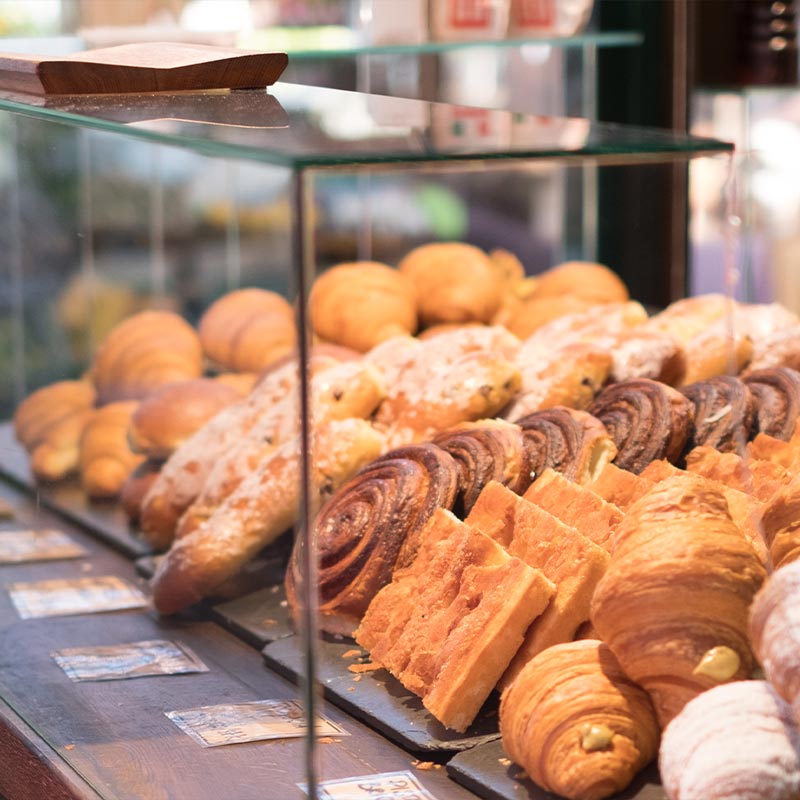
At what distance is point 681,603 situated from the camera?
0.75 m

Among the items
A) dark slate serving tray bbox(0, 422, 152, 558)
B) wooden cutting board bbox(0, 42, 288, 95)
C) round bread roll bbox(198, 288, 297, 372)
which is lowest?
dark slate serving tray bbox(0, 422, 152, 558)

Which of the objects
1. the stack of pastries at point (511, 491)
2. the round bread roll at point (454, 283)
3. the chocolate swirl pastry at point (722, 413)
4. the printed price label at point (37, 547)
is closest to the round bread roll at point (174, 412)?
the stack of pastries at point (511, 491)

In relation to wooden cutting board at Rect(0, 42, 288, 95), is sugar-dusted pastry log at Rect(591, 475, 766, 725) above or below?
below

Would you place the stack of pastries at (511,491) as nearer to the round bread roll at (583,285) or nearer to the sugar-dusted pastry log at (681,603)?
the sugar-dusted pastry log at (681,603)

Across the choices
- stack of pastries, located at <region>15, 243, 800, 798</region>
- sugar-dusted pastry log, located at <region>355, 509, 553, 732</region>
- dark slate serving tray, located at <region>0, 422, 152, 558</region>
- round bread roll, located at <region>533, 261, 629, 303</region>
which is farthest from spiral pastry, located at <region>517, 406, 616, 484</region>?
round bread roll, located at <region>533, 261, 629, 303</region>

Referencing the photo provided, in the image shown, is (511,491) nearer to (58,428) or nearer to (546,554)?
(546,554)

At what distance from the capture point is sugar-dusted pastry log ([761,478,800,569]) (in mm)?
809

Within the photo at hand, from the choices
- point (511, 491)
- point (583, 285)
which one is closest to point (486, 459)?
point (511, 491)

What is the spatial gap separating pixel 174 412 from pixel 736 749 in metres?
0.60

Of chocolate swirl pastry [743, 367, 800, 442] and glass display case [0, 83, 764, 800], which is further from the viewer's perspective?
chocolate swirl pastry [743, 367, 800, 442]

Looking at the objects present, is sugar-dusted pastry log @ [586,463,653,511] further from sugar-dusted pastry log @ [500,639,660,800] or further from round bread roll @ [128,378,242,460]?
round bread roll @ [128,378,242,460]

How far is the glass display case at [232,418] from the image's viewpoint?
2.53 ft

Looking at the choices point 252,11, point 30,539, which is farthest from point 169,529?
point 252,11

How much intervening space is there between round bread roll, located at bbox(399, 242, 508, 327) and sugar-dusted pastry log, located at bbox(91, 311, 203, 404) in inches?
24.8
